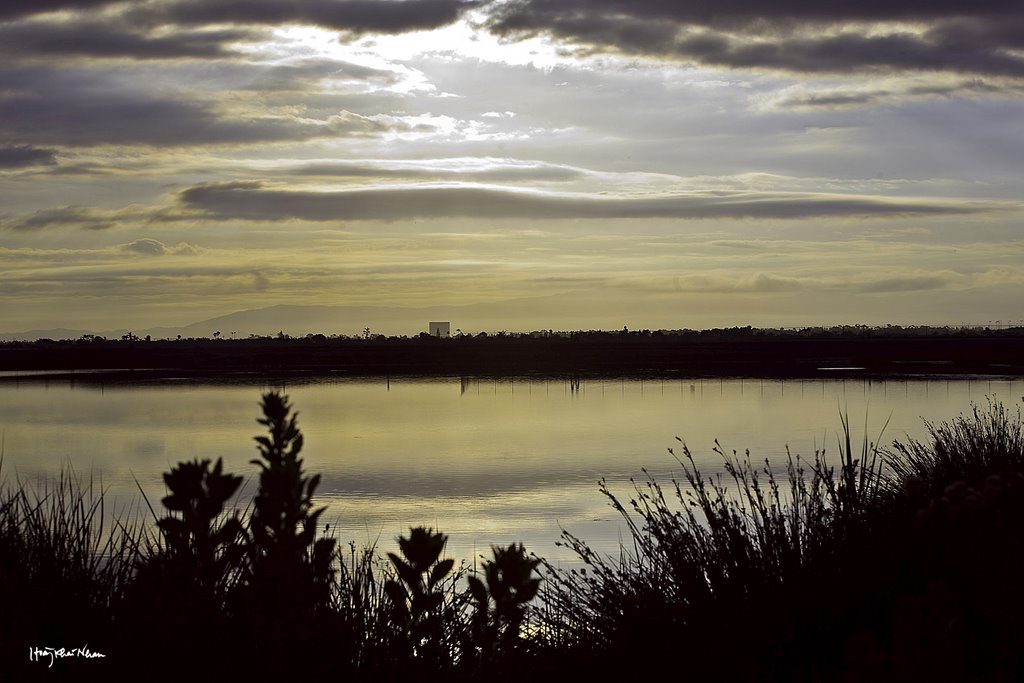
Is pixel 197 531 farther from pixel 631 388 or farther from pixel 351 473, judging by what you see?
pixel 631 388

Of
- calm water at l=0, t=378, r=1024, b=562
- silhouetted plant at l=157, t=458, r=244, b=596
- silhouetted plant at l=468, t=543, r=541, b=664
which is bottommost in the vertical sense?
calm water at l=0, t=378, r=1024, b=562

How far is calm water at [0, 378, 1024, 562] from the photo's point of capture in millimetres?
17828

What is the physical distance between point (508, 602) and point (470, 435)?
1066 inches

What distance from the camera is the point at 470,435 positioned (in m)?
30.6

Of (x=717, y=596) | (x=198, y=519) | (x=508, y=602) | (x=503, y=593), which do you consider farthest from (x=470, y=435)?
(x=198, y=519)

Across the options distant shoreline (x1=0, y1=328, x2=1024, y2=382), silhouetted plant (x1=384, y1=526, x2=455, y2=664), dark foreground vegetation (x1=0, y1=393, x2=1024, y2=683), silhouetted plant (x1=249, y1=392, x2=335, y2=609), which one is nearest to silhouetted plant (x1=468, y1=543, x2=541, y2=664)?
dark foreground vegetation (x1=0, y1=393, x2=1024, y2=683)

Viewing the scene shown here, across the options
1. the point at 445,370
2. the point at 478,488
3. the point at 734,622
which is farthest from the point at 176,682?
the point at 445,370

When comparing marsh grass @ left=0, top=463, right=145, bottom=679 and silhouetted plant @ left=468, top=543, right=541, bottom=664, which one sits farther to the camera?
marsh grass @ left=0, top=463, right=145, bottom=679

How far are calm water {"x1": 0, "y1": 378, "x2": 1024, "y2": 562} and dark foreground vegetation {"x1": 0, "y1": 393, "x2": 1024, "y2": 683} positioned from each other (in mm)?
3054

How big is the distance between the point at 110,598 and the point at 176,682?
281cm
